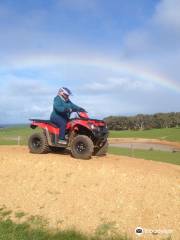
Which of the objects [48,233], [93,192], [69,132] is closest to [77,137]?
[69,132]

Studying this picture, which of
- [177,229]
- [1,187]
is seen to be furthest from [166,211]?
[1,187]

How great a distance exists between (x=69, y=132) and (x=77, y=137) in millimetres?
680

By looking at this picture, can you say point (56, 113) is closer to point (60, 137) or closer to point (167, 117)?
point (60, 137)

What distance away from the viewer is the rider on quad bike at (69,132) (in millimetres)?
14102

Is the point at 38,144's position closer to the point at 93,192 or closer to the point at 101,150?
the point at 101,150

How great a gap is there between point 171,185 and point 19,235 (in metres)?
4.23

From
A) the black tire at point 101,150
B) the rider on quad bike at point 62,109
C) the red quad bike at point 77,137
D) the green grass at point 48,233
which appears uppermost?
the rider on quad bike at point 62,109

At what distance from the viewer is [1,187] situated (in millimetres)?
12641

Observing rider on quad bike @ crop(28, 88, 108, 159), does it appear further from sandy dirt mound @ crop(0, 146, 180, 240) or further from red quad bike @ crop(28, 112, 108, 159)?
sandy dirt mound @ crop(0, 146, 180, 240)

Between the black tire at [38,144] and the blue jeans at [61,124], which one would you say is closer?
the blue jeans at [61,124]

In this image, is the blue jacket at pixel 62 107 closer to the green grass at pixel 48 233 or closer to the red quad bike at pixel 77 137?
the red quad bike at pixel 77 137

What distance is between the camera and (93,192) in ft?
38.0

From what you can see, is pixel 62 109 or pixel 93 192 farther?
pixel 62 109

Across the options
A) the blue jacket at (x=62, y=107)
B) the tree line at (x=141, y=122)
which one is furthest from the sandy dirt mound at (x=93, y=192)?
the tree line at (x=141, y=122)
